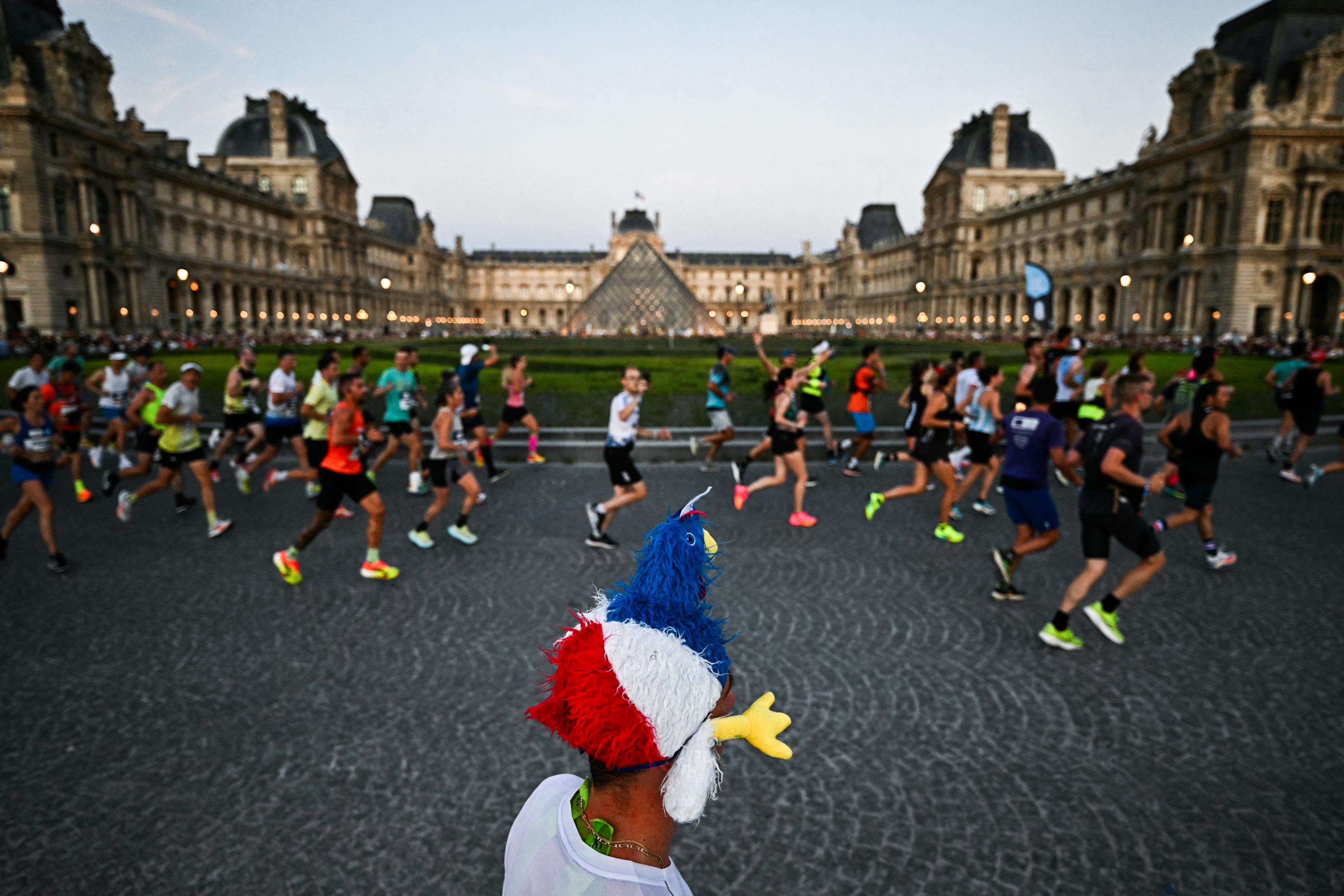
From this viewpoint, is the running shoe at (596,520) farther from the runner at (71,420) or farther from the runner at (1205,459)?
the runner at (71,420)

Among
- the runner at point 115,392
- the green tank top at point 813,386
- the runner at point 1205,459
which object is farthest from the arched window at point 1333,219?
the runner at point 115,392

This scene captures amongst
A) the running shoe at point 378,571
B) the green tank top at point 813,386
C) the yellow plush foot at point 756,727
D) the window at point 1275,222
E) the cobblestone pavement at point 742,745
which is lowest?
the cobblestone pavement at point 742,745

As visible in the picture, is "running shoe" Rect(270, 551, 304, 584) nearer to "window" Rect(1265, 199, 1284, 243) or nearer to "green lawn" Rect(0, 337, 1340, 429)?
"green lawn" Rect(0, 337, 1340, 429)

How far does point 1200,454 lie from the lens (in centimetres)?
550

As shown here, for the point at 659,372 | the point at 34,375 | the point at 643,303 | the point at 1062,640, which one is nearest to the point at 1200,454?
the point at 1062,640

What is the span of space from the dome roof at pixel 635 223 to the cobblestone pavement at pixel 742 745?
9982 centimetres

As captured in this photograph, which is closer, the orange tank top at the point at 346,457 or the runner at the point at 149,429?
the orange tank top at the point at 346,457

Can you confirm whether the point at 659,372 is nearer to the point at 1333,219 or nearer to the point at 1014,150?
the point at 1333,219

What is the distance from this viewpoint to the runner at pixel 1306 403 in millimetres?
8117

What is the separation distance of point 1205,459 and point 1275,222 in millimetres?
41091

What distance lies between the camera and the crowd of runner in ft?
14.7

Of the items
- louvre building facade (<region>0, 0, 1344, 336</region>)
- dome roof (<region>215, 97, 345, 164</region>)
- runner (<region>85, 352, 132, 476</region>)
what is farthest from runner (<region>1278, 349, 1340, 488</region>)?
dome roof (<region>215, 97, 345, 164</region>)

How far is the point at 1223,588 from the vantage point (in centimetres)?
495

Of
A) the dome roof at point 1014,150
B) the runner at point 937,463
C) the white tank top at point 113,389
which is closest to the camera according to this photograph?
the runner at point 937,463
